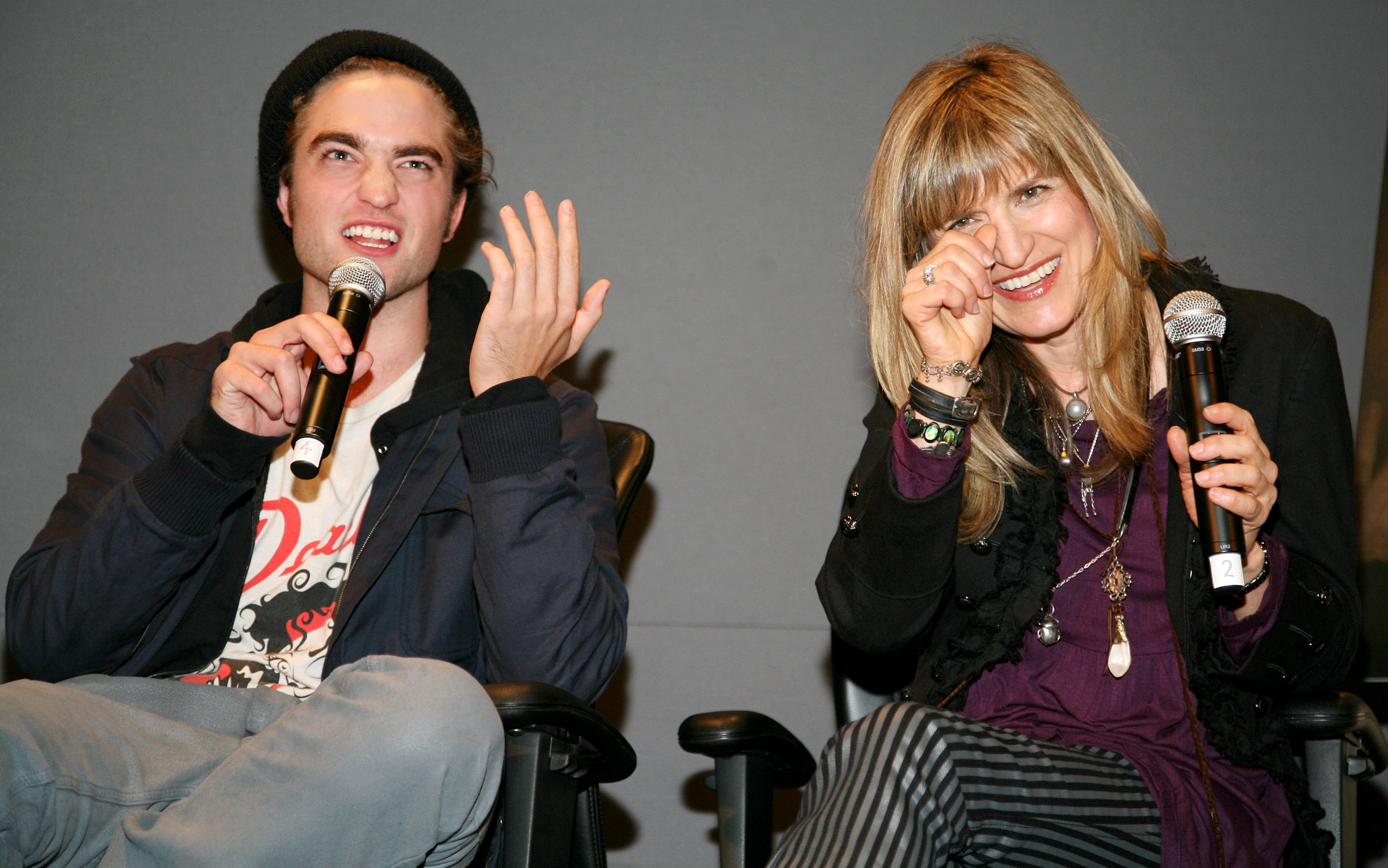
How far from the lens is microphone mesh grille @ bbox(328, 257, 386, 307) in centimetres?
155

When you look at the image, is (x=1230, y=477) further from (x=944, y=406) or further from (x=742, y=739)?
(x=742, y=739)

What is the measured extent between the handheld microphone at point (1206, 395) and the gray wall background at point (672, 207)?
1.18 metres

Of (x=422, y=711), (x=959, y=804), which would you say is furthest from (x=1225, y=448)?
(x=422, y=711)

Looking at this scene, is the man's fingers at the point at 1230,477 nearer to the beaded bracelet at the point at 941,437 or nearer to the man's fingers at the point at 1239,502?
the man's fingers at the point at 1239,502

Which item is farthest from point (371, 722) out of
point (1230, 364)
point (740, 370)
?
point (740, 370)

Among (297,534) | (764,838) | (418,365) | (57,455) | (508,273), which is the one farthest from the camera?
(57,455)

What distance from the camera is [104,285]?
2.50m

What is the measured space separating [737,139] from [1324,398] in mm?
1405

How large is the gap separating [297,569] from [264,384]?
0.35 m

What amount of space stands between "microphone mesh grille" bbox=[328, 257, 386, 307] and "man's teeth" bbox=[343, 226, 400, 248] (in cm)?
27

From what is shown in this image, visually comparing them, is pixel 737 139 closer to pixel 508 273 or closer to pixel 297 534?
pixel 508 273

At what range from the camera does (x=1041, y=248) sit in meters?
1.61

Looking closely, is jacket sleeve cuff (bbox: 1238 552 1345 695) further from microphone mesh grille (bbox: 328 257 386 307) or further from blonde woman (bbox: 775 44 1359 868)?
microphone mesh grille (bbox: 328 257 386 307)

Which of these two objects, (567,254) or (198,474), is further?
(567,254)
